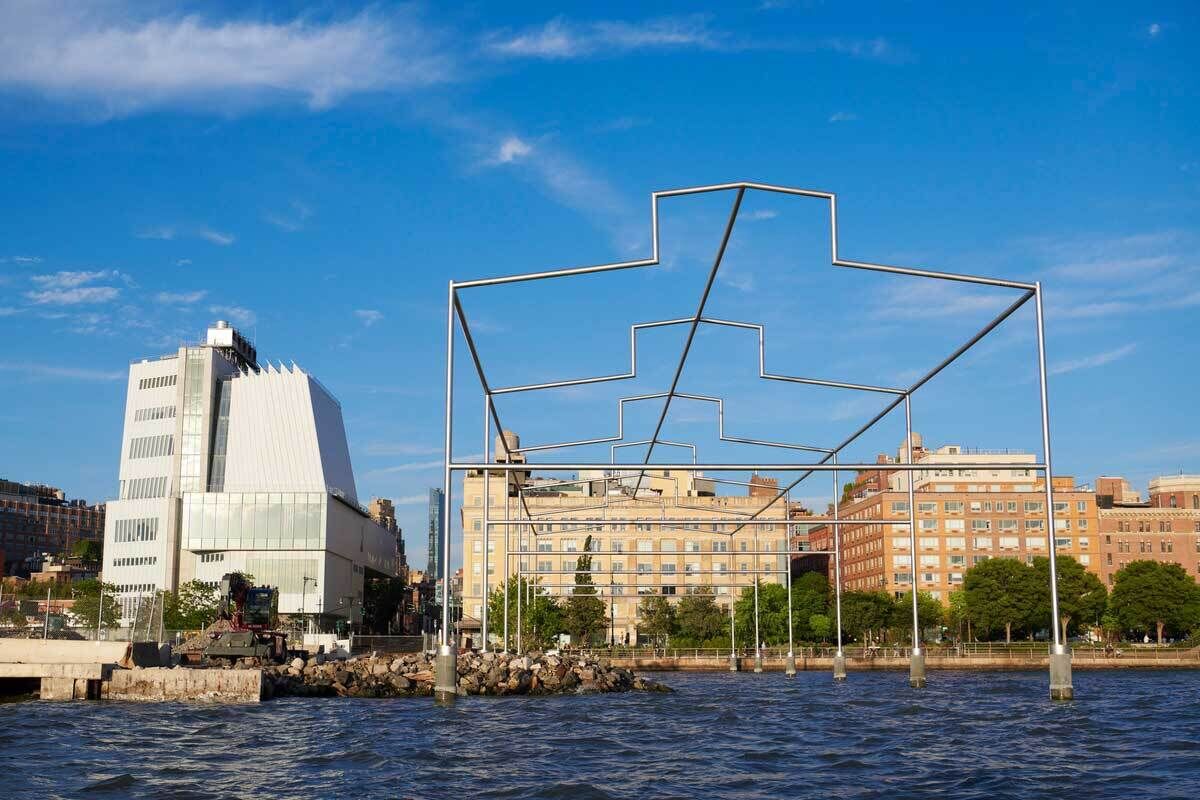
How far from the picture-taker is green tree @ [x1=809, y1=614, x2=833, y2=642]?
113m

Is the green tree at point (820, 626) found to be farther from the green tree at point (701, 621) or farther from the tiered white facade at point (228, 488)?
the tiered white facade at point (228, 488)

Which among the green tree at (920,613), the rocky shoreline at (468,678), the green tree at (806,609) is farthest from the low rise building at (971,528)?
the rocky shoreline at (468,678)

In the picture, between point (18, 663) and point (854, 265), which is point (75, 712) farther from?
point (854, 265)

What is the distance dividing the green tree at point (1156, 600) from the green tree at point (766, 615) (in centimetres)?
3338

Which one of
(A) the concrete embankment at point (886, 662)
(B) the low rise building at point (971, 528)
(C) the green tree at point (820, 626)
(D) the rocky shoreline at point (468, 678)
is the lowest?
(A) the concrete embankment at point (886, 662)

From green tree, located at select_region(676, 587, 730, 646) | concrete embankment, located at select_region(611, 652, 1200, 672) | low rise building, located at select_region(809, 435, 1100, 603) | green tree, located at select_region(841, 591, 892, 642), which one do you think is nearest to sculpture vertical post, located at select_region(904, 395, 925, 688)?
concrete embankment, located at select_region(611, 652, 1200, 672)

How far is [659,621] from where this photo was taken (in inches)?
3959

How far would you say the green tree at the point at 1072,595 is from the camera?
103 m

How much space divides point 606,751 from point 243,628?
37.1 metres

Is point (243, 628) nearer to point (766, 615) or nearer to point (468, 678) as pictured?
point (468, 678)

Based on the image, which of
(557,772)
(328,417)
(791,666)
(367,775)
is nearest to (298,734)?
(367,775)

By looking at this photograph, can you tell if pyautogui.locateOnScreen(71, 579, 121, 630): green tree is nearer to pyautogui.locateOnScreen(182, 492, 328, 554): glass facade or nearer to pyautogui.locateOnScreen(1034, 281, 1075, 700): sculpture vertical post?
pyautogui.locateOnScreen(182, 492, 328, 554): glass facade

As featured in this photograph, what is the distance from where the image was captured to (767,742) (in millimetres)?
19766

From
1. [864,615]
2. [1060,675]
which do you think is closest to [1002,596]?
[864,615]
